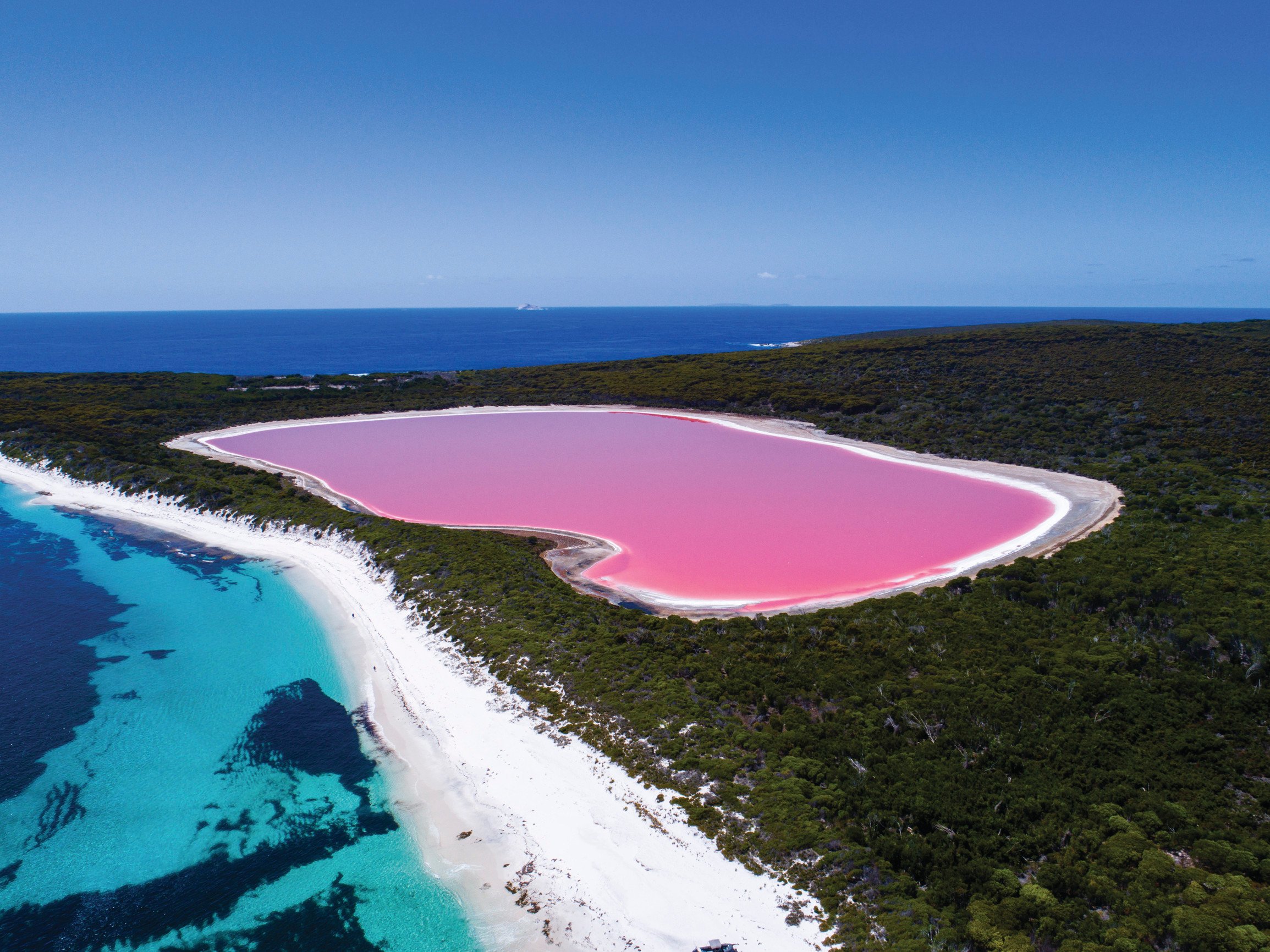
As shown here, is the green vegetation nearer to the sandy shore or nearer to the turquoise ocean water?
the sandy shore

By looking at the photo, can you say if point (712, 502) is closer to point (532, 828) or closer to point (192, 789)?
point (532, 828)

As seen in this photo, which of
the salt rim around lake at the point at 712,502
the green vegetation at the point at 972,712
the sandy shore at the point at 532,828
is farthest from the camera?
the salt rim around lake at the point at 712,502

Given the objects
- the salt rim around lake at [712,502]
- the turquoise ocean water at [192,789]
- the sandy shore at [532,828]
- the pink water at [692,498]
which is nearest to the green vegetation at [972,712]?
A: the sandy shore at [532,828]

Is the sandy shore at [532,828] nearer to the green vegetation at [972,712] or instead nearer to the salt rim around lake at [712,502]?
the green vegetation at [972,712]

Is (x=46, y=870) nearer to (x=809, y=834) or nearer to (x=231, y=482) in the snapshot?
(x=809, y=834)

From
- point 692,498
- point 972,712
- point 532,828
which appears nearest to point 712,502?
point 692,498

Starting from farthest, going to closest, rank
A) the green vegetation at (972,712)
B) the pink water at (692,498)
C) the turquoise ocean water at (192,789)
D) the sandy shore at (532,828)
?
the pink water at (692,498), the turquoise ocean water at (192,789), the sandy shore at (532,828), the green vegetation at (972,712)

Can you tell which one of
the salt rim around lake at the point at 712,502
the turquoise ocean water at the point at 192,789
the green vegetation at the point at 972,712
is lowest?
the turquoise ocean water at the point at 192,789
